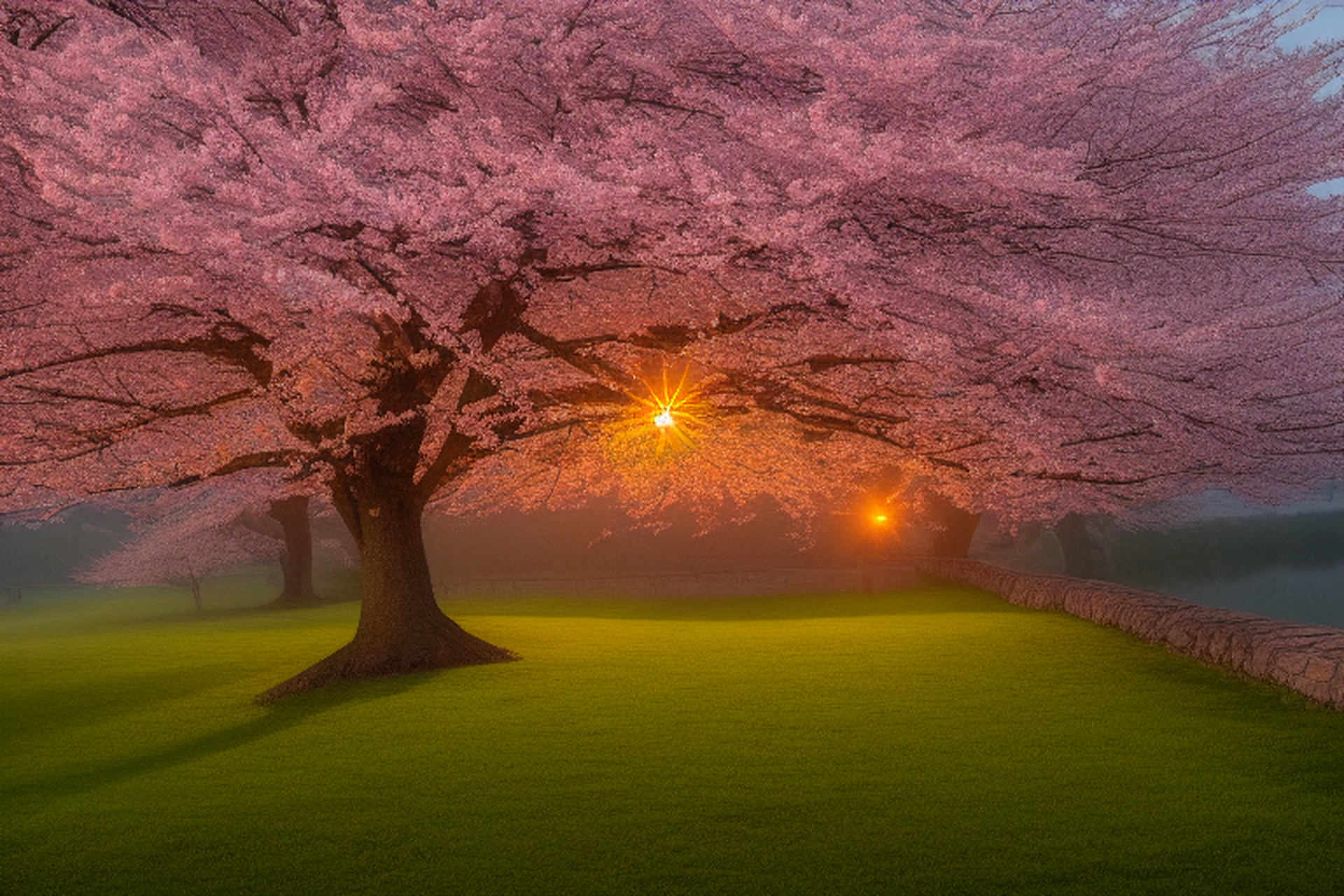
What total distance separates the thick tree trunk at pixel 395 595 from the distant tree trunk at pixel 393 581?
1 centimetres

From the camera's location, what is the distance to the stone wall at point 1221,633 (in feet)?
34.0

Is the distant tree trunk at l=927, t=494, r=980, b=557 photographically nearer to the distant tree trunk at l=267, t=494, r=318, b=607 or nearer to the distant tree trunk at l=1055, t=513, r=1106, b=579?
the distant tree trunk at l=1055, t=513, r=1106, b=579

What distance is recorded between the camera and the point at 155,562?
115 feet

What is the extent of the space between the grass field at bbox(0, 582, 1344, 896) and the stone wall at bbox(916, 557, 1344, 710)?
0.28 metres

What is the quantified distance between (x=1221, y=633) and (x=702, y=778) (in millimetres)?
7778

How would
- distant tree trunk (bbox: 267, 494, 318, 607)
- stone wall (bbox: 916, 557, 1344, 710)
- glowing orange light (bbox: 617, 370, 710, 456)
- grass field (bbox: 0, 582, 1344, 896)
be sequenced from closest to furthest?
grass field (bbox: 0, 582, 1344, 896) < stone wall (bbox: 916, 557, 1344, 710) < glowing orange light (bbox: 617, 370, 710, 456) < distant tree trunk (bbox: 267, 494, 318, 607)

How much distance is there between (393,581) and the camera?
15.1 metres

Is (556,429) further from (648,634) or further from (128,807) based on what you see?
(128,807)

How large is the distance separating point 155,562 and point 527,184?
31632mm

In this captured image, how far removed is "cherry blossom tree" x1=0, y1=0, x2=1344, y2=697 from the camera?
8430 mm

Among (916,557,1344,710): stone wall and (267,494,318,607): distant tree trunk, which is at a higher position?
(267,494,318,607): distant tree trunk

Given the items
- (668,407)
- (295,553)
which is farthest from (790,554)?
(668,407)

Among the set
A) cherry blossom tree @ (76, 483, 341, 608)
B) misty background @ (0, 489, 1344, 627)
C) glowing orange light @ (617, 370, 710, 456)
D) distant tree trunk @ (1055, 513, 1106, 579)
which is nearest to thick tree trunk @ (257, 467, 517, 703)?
glowing orange light @ (617, 370, 710, 456)

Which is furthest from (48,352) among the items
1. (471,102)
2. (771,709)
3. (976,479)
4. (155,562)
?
(155,562)
